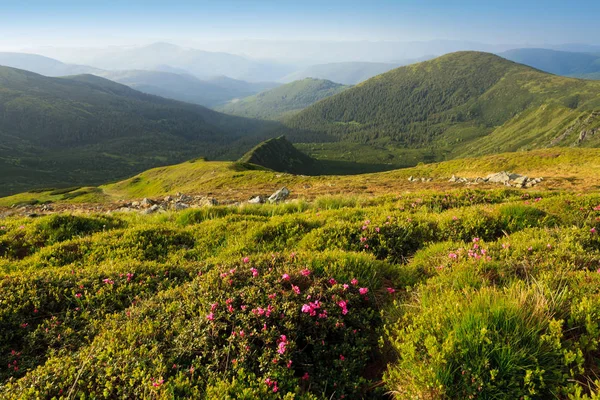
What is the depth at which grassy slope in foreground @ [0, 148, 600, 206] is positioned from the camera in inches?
1222

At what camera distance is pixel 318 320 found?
407 centimetres

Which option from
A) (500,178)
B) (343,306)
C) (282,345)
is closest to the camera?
(282,345)

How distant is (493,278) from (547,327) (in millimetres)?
1585

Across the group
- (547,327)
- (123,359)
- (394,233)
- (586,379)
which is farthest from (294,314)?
(394,233)

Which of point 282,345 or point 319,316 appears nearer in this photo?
point 282,345

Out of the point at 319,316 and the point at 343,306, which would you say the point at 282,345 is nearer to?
the point at 319,316

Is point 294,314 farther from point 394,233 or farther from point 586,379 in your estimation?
point 394,233

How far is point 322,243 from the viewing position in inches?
273

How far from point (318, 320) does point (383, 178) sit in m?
49.3

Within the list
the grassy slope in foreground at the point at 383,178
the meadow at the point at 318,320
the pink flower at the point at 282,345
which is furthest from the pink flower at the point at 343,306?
the grassy slope in foreground at the point at 383,178

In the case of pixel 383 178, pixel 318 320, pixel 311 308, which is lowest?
pixel 383 178

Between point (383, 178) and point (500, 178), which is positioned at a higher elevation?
point (500, 178)

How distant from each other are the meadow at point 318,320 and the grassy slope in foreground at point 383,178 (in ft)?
49.2

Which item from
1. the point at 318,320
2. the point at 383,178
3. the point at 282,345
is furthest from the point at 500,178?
the point at 282,345
